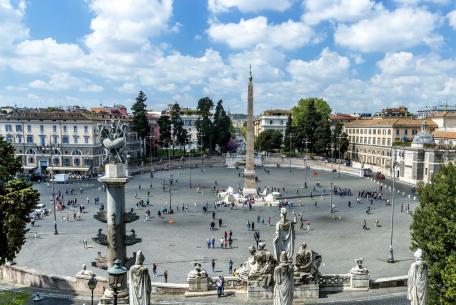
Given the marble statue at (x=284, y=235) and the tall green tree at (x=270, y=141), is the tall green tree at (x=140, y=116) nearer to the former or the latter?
the tall green tree at (x=270, y=141)

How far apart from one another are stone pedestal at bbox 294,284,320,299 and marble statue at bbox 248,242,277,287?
130cm

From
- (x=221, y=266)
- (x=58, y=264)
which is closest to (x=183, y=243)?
(x=221, y=266)

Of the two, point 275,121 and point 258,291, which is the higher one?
point 275,121

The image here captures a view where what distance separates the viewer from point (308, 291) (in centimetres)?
1603

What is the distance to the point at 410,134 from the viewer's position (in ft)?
274

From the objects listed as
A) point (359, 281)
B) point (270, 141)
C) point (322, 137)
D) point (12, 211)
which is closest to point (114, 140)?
point (12, 211)

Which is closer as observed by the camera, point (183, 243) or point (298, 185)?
point (183, 243)

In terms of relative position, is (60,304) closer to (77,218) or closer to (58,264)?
(58,264)

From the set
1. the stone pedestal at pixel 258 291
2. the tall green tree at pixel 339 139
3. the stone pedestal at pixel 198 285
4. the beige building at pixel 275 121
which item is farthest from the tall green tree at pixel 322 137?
the stone pedestal at pixel 258 291

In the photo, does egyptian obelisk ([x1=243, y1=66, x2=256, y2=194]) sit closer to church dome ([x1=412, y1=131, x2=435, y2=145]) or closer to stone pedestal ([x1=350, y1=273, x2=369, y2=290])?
church dome ([x1=412, y1=131, x2=435, y2=145])

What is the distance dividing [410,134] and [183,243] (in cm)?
6633

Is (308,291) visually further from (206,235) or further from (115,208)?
(206,235)

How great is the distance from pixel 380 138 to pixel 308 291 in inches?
3010

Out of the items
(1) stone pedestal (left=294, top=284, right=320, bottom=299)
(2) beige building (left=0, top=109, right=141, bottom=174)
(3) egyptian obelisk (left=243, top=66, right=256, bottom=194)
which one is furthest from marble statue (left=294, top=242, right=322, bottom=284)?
(2) beige building (left=0, top=109, right=141, bottom=174)
